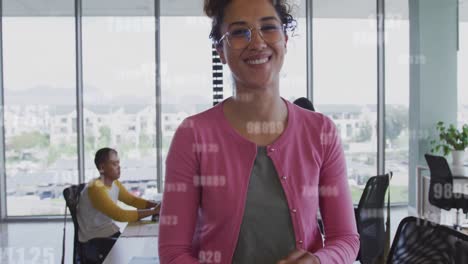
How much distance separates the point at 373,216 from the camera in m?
2.45

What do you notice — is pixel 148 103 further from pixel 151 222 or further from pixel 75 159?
pixel 151 222

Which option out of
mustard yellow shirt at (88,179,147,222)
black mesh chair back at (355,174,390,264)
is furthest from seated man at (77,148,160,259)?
black mesh chair back at (355,174,390,264)

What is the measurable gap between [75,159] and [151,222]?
8.90 ft

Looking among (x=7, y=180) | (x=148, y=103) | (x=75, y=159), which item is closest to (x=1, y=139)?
(x=7, y=180)

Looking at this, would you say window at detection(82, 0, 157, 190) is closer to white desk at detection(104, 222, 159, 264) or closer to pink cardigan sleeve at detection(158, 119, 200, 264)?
white desk at detection(104, 222, 159, 264)

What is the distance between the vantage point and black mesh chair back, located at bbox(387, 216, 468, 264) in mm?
1092

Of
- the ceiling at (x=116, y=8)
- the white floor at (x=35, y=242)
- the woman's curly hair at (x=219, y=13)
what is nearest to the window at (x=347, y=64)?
the ceiling at (x=116, y=8)

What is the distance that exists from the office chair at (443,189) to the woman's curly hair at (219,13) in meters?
3.21

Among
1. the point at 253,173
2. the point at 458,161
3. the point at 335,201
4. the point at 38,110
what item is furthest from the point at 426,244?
the point at 38,110

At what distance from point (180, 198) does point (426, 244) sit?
84 cm

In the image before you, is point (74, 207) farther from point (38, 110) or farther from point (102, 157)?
point (38, 110)

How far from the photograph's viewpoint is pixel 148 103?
4.37m

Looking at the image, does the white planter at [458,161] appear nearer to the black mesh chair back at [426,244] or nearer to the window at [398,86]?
the window at [398,86]

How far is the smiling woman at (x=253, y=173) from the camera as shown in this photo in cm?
67
